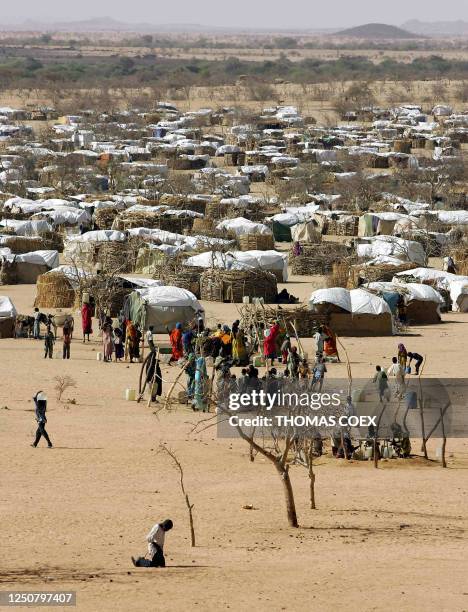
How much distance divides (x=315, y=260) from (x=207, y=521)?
20.5 m

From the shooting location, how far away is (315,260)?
35219mm

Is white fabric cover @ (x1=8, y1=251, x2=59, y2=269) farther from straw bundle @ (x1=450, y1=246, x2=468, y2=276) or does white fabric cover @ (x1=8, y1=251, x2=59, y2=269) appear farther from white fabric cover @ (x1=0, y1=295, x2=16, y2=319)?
straw bundle @ (x1=450, y1=246, x2=468, y2=276)

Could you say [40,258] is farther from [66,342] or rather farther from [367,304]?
[66,342]

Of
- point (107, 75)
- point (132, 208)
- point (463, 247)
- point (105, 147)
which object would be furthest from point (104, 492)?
point (107, 75)

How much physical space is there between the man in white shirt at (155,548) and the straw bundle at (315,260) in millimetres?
22232

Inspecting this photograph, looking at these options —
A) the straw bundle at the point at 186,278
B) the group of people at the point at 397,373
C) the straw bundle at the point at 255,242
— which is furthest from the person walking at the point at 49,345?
the straw bundle at the point at 255,242

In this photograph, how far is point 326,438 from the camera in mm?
18391

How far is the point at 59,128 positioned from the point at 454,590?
63.2 metres

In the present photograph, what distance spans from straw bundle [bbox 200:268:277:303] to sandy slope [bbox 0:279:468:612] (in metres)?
8.51

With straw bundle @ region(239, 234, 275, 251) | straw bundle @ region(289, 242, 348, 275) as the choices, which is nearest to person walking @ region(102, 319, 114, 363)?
straw bundle @ region(289, 242, 348, 275)

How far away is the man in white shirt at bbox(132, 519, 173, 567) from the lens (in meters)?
13.0

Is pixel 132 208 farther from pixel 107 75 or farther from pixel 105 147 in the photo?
pixel 107 75

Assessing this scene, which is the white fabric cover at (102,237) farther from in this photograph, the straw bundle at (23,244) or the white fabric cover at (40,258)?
the white fabric cover at (40,258)

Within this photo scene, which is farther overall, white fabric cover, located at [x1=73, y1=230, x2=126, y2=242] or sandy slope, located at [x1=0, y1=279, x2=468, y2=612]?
white fabric cover, located at [x1=73, y1=230, x2=126, y2=242]
